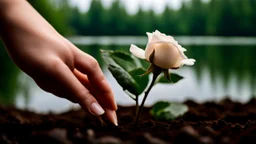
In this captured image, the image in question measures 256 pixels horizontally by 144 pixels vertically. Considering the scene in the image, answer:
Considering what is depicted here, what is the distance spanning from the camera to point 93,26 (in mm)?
19953

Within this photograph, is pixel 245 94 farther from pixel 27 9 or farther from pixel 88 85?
pixel 27 9

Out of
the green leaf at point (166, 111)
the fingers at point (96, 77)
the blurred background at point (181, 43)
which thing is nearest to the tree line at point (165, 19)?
the blurred background at point (181, 43)

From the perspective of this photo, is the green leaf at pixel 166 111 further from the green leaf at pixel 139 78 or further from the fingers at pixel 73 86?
the fingers at pixel 73 86

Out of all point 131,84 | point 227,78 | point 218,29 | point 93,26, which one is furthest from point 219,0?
point 131,84

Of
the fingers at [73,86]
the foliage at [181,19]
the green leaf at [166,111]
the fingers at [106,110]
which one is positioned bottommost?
the foliage at [181,19]

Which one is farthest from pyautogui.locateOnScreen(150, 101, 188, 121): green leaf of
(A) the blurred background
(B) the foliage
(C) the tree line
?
(B) the foliage

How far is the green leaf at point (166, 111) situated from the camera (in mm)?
1017

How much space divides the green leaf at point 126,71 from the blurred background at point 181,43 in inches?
4.7

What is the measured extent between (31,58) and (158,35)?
0.79ft

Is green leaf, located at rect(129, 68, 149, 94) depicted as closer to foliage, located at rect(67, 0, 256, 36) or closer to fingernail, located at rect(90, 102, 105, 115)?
fingernail, located at rect(90, 102, 105, 115)

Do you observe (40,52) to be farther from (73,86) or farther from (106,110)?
(106,110)

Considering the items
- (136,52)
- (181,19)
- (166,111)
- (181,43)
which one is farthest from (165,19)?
(136,52)

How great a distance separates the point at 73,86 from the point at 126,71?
0.92 feet

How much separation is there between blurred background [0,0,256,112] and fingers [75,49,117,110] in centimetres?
18
